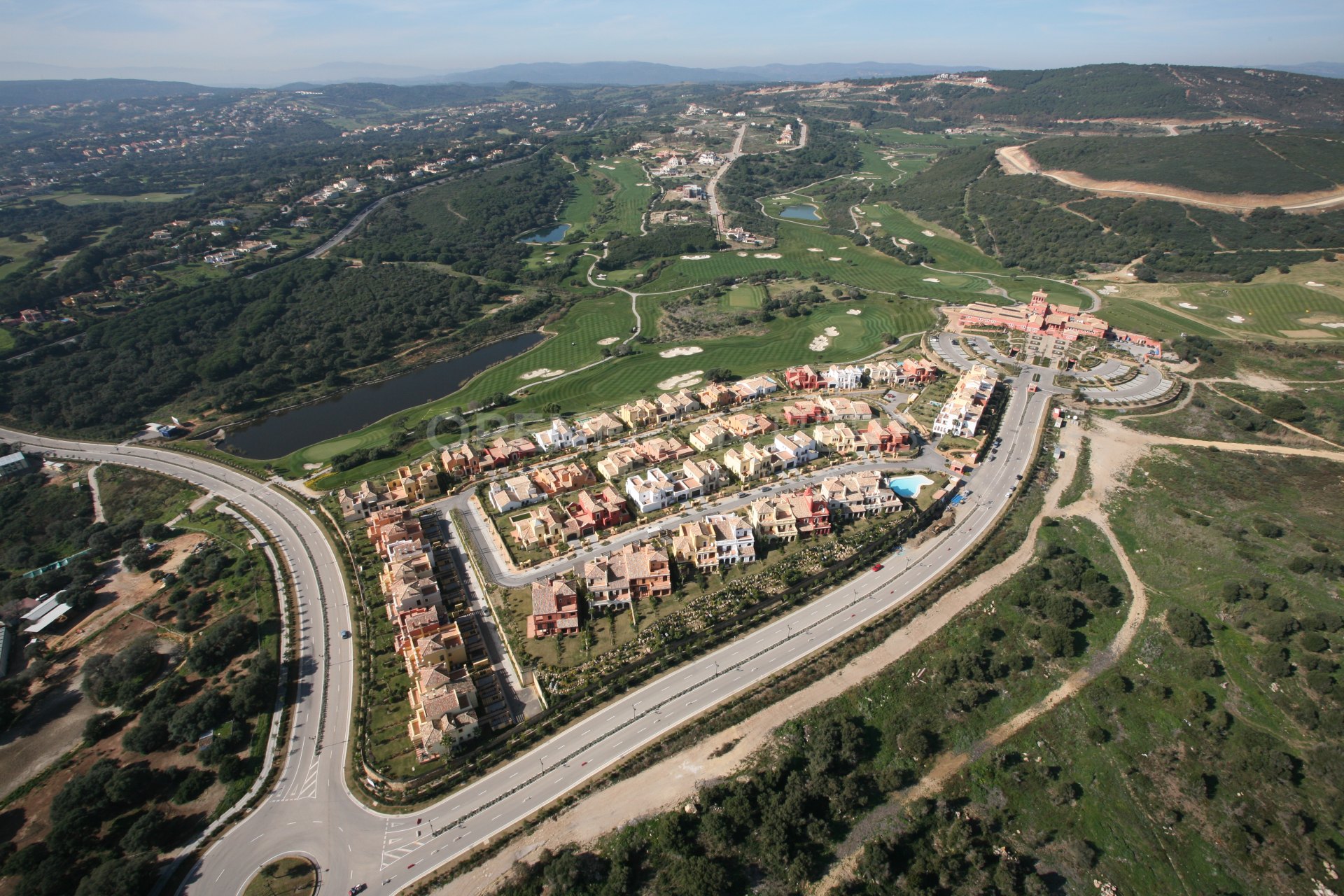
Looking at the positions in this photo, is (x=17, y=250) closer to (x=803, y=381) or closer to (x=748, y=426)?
(x=748, y=426)

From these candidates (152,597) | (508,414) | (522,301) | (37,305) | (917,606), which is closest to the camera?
(917,606)

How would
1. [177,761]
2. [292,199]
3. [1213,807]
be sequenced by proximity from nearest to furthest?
[1213,807]
[177,761]
[292,199]

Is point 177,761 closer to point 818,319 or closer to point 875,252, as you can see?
point 818,319

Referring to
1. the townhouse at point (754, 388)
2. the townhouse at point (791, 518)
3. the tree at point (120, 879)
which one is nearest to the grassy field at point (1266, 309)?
the townhouse at point (754, 388)

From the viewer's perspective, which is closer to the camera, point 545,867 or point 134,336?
point 545,867

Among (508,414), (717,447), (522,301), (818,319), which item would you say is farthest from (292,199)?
(717,447)

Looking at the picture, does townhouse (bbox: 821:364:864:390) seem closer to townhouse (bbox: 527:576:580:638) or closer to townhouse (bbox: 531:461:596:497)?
townhouse (bbox: 531:461:596:497)

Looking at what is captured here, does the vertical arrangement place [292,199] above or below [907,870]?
above

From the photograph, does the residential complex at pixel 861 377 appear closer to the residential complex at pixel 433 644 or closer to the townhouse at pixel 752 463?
the townhouse at pixel 752 463
